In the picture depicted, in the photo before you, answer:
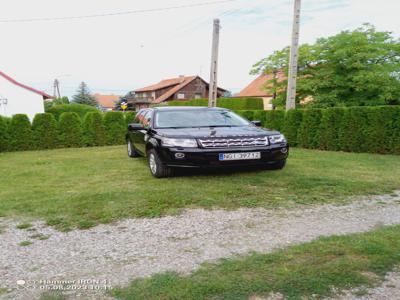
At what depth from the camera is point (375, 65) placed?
60.3 feet

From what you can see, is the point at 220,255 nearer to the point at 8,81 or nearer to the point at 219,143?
the point at 219,143

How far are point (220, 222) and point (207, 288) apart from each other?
141 centimetres

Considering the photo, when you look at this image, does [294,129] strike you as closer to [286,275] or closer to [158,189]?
[158,189]

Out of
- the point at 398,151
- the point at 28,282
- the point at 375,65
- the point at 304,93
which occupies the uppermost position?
the point at 375,65

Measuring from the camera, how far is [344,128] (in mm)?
9555

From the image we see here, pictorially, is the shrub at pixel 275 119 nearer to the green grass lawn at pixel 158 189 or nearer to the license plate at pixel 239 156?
the green grass lawn at pixel 158 189

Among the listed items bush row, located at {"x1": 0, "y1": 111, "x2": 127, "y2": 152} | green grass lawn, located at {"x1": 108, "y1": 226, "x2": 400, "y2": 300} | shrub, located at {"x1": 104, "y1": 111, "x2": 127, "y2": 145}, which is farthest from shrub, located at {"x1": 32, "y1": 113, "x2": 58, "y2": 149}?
green grass lawn, located at {"x1": 108, "y1": 226, "x2": 400, "y2": 300}

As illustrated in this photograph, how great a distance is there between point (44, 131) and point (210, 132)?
28.3ft

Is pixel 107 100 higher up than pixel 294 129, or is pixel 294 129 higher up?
pixel 107 100

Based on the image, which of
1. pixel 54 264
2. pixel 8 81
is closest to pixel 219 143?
pixel 54 264

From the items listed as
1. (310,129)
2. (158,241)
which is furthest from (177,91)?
(158,241)

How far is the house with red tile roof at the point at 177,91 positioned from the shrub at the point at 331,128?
4929 centimetres

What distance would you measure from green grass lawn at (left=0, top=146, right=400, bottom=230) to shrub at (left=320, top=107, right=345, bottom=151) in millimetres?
2668

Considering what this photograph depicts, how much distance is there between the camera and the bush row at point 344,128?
8.71m
